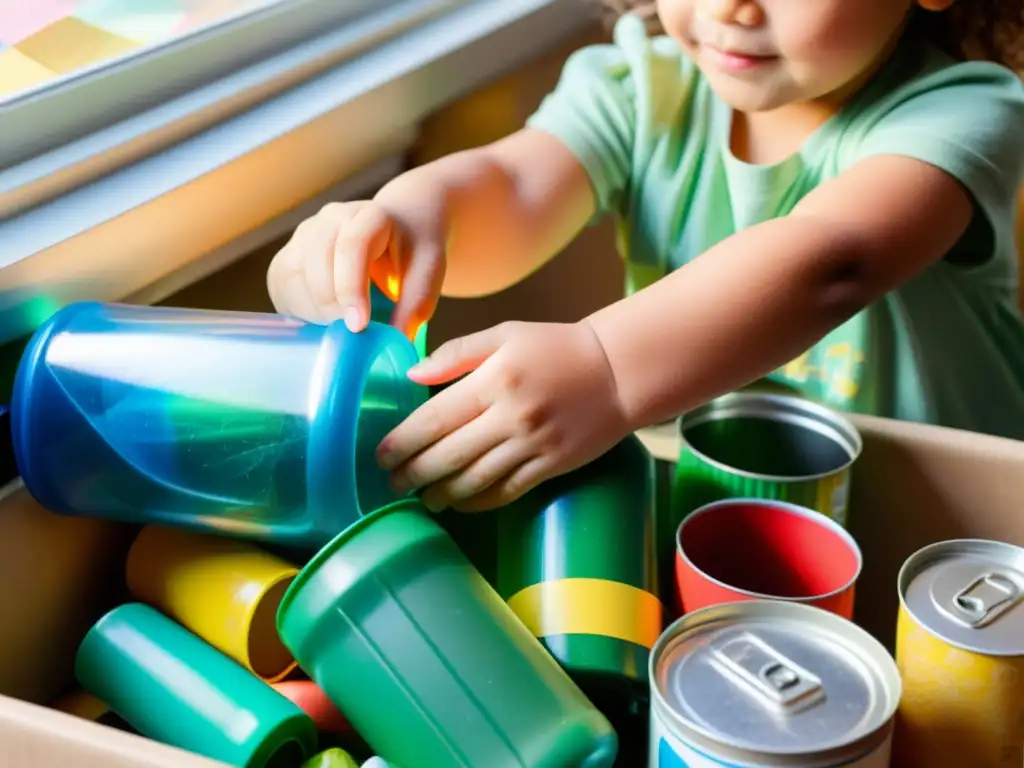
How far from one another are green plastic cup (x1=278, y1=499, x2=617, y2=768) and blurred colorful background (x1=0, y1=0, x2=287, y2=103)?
374 millimetres

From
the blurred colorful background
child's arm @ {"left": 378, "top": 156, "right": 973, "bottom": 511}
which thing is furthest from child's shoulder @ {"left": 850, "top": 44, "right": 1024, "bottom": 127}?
the blurred colorful background

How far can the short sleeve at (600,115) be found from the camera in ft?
2.59

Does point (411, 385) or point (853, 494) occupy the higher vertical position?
point (411, 385)

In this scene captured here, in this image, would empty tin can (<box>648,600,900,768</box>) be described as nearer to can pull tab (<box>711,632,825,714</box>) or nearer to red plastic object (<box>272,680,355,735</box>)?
can pull tab (<box>711,632,825,714</box>)

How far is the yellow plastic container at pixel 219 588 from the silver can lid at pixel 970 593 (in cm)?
28

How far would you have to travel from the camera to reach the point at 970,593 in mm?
466

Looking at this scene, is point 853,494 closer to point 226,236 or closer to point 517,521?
point 517,521

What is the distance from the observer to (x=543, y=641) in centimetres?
48

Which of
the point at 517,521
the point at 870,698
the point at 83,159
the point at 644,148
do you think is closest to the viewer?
the point at 870,698

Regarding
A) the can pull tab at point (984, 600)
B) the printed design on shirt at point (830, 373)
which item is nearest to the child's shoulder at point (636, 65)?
the printed design on shirt at point (830, 373)

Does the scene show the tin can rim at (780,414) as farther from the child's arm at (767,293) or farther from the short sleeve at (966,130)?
the short sleeve at (966,130)

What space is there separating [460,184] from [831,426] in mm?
264

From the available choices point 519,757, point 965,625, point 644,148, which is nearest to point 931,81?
point 644,148

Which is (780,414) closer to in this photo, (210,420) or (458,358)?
(458,358)
